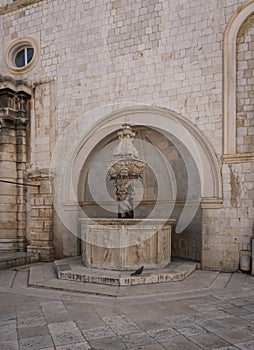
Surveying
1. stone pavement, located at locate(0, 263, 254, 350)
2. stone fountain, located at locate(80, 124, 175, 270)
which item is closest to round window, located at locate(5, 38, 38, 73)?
stone fountain, located at locate(80, 124, 175, 270)

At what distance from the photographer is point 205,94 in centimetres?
739

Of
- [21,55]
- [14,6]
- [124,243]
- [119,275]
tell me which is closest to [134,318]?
[119,275]

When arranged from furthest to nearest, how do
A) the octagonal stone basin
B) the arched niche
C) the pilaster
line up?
1. the pilaster
2. the arched niche
3. the octagonal stone basin

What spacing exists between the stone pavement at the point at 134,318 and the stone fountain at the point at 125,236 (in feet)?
2.49

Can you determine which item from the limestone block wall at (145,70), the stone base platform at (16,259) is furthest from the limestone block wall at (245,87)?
the stone base platform at (16,259)

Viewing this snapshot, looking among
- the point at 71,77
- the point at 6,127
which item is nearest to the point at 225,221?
the point at 71,77

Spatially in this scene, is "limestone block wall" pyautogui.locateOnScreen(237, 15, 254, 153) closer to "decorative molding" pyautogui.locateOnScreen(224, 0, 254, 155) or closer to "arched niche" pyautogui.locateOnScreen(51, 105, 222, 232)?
"decorative molding" pyautogui.locateOnScreen(224, 0, 254, 155)

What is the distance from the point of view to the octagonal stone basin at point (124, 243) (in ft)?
19.9

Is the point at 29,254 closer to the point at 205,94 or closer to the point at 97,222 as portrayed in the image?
the point at 97,222

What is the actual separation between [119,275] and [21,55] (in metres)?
7.39

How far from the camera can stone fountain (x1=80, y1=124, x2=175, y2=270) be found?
609cm

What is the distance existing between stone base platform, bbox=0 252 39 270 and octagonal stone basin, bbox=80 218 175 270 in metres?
2.25

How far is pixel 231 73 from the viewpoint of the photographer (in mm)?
7117

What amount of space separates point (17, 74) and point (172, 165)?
16.7ft
